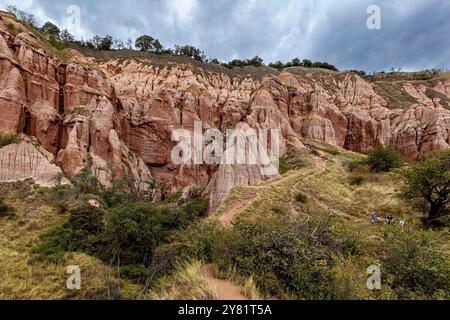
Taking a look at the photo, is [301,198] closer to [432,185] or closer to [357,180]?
[357,180]

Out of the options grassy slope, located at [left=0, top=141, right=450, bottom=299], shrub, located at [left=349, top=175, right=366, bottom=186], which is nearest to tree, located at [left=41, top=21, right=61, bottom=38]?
grassy slope, located at [left=0, top=141, right=450, bottom=299]

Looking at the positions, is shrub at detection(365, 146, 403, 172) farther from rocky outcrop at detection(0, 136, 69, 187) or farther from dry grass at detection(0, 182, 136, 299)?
rocky outcrop at detection(0, 136, 69, 187)

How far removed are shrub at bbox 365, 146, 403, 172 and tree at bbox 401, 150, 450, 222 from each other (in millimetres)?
7317

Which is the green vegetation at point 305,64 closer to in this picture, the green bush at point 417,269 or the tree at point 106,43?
the tree at point 106,43

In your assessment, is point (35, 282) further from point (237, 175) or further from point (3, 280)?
point (237, 175)

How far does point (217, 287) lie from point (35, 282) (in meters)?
9.41

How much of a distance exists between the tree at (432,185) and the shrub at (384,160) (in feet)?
24.0

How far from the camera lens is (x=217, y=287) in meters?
5.58

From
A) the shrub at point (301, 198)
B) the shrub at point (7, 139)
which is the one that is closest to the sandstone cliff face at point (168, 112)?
the shrub at point (7, 139)

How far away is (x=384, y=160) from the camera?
20.6m

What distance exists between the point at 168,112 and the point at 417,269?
118ft

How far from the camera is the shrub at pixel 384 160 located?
20297mm

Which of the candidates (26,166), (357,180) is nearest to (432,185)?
(357,180)

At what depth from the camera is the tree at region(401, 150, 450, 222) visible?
11984 mm
